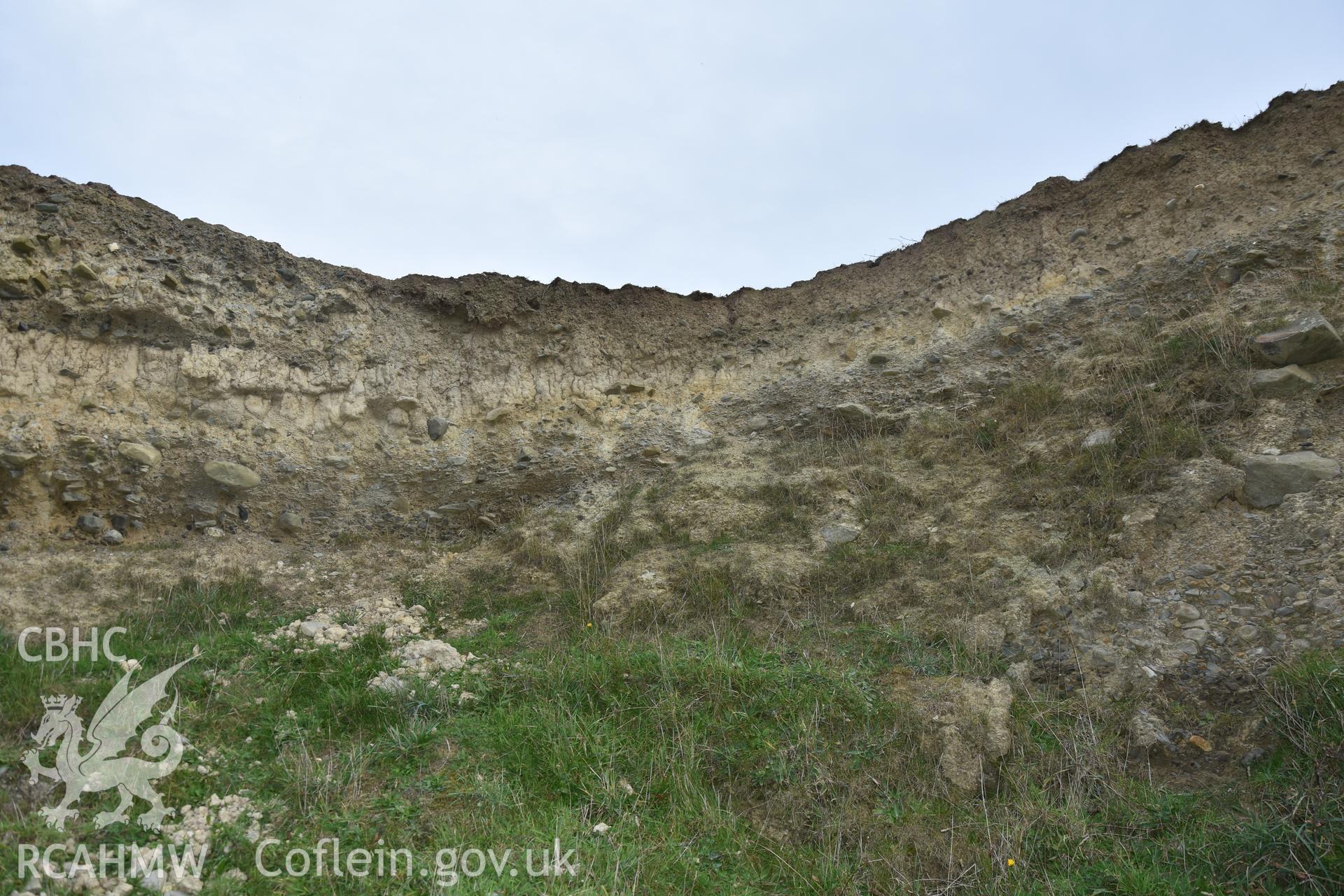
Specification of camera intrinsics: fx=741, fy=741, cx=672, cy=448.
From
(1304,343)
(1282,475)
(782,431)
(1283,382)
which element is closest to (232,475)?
(782,431)

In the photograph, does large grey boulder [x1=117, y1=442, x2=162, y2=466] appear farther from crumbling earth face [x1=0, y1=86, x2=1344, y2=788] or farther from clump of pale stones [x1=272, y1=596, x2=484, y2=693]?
clump of pale stones [x1=272, y1=596, x2=484, y2=693]

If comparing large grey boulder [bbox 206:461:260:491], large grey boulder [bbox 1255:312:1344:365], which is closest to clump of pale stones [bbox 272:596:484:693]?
large grey boulder [bbox 206:461:260:491]

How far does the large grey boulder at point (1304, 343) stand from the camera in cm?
613

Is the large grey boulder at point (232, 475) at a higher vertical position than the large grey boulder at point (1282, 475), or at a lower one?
higher

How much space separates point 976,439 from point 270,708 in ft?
21.9

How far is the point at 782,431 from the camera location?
8984mm

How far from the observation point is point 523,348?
9.82m

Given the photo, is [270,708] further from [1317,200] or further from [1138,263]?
[1317,200]

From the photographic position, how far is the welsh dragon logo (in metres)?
3.90

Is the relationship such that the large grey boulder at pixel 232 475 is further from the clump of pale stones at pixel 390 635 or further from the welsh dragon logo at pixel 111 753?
the welsh dragon logo at pixel 111 753

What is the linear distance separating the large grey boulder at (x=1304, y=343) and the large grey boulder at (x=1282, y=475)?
Result: 1.27 metres

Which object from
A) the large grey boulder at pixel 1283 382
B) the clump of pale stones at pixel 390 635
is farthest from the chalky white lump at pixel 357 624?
the large grey boulder at pixel 1283 382

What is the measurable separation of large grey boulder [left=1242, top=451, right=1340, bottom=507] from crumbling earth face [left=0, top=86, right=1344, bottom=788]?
0.08ft

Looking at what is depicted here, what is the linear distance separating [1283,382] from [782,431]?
4.70m
